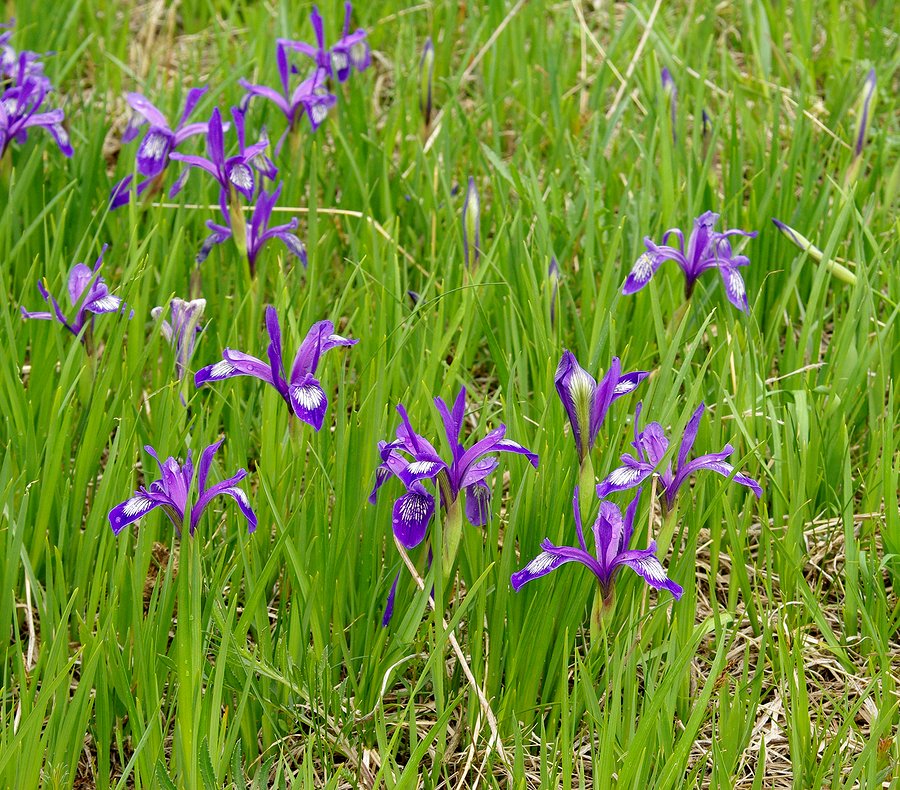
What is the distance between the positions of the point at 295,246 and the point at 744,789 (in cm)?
140

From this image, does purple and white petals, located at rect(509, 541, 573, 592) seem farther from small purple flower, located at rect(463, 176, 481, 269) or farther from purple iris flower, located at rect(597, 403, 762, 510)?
small purple flower, located at rect(463, 176, 481, 269)

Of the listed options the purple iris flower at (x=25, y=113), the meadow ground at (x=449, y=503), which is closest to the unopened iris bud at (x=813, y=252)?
the meadow ground at (x=449, y=503)

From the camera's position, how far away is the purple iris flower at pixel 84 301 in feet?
6.36

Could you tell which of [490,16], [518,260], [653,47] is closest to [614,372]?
[518,260]

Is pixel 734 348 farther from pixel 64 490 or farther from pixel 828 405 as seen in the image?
pixel 64 490

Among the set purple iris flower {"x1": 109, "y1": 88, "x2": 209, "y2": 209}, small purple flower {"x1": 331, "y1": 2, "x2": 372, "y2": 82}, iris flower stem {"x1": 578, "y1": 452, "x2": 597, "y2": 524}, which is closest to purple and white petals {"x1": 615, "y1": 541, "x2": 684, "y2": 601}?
iris flower stem {"x1": 578, "y1": 452, "x2": 597, "y2": 524}

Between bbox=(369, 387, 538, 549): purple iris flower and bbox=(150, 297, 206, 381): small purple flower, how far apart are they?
1.76ft

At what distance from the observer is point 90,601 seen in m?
1.58

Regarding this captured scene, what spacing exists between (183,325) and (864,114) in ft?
5.73

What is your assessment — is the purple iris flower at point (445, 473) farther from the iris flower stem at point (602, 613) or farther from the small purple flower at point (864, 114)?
the small purple flower at point (864, 114)

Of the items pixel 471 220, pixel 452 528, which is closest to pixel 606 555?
pixel 452 528

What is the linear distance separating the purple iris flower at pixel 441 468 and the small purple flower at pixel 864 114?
1.58 m

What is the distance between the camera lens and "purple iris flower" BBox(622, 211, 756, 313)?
2012 millimetres

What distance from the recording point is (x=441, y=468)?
147cm
